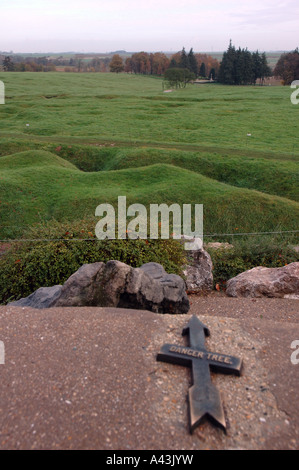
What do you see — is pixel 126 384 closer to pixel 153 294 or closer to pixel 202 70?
pixel 153 294

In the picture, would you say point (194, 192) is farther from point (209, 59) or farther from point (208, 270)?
point (209, 59)

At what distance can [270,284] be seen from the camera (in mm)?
11289

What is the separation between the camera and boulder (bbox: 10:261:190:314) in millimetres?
8555

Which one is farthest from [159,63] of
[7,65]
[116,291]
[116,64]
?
[116,291]

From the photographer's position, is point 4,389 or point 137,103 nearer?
point 4,389

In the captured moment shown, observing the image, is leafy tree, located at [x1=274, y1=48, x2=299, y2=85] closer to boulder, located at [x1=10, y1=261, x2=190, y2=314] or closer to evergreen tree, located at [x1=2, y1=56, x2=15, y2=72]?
evergreen tree, located at [x1=2, y1=56, x2=15, y2=72]

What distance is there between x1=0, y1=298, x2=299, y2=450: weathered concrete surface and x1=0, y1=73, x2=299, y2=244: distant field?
6.79m

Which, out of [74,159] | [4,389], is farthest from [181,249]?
[74,159]

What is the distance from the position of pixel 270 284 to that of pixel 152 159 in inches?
702

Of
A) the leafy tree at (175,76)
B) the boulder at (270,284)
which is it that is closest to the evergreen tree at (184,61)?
the leafy tree at (175,76)

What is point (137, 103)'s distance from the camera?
51156mm

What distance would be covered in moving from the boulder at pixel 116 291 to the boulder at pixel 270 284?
311 centimetres
